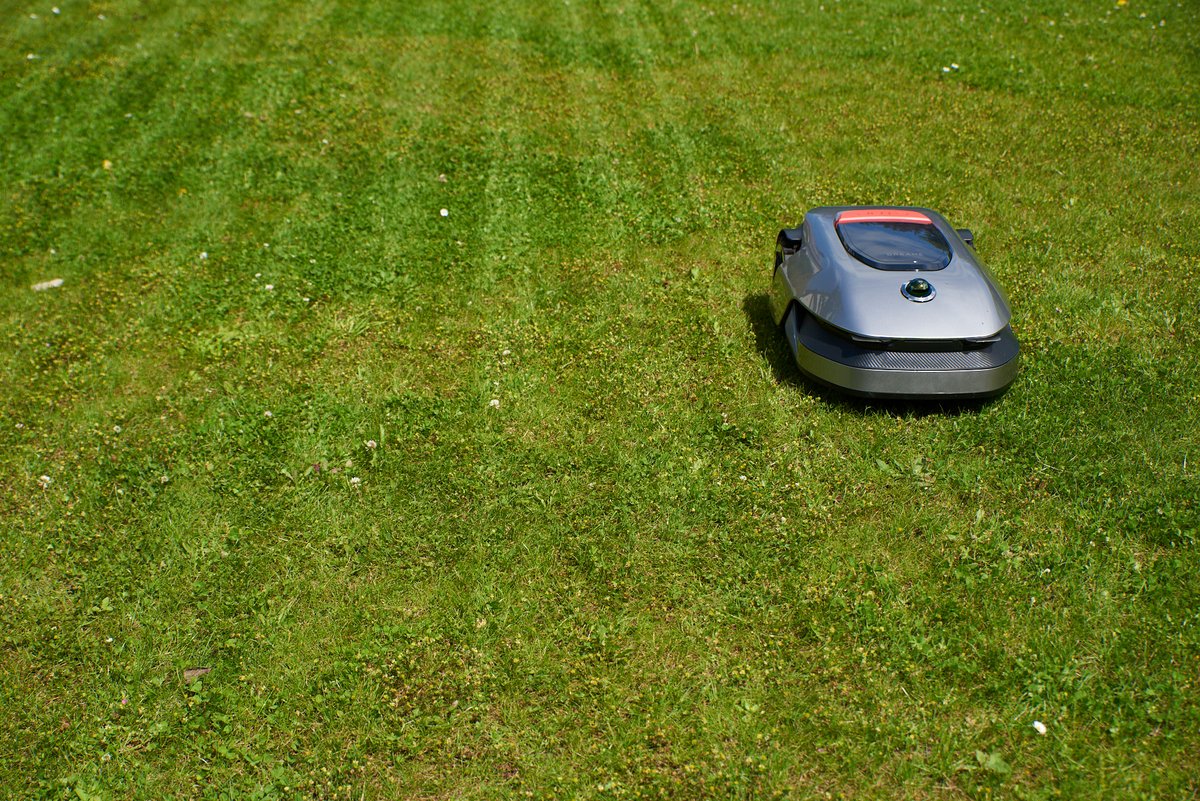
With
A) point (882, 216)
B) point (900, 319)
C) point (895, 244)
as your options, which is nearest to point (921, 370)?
point (900, 319)

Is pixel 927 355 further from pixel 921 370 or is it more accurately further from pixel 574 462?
pixel 574 462

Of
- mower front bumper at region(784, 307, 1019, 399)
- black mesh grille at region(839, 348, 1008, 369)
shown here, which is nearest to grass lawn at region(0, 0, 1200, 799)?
mower front bumper at region(784, 307, 1019, 399)

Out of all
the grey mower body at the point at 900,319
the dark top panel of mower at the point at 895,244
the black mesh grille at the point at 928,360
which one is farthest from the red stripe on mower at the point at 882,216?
the black mesh grille at the point at 928,360

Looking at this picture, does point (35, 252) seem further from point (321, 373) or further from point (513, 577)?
point (513, 577)

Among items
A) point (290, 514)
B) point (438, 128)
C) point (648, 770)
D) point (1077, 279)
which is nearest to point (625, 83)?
point (438, 128)

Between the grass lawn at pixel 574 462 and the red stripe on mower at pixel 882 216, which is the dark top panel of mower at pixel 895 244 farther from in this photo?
the grass lawn at pixel 574 462

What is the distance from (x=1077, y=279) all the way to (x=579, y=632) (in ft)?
14.7

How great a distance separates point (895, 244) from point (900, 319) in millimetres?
660

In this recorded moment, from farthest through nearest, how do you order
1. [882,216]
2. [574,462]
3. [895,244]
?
[882,216]
[895,244]
[574,462]

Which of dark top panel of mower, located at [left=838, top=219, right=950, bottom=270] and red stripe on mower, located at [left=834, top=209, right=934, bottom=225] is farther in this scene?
red stripe on mower, located at [left=834, top=209, right=934, bottom=225]

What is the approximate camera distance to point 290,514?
449 centimetres

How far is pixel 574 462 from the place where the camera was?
4.70m

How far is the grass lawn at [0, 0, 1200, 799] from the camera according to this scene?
3.50 meters

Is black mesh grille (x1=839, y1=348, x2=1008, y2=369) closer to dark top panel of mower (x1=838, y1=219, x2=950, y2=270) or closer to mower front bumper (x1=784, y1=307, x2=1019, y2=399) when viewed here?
mower front bumper (x1=784, y1=307, x2=1019, y2=399)
